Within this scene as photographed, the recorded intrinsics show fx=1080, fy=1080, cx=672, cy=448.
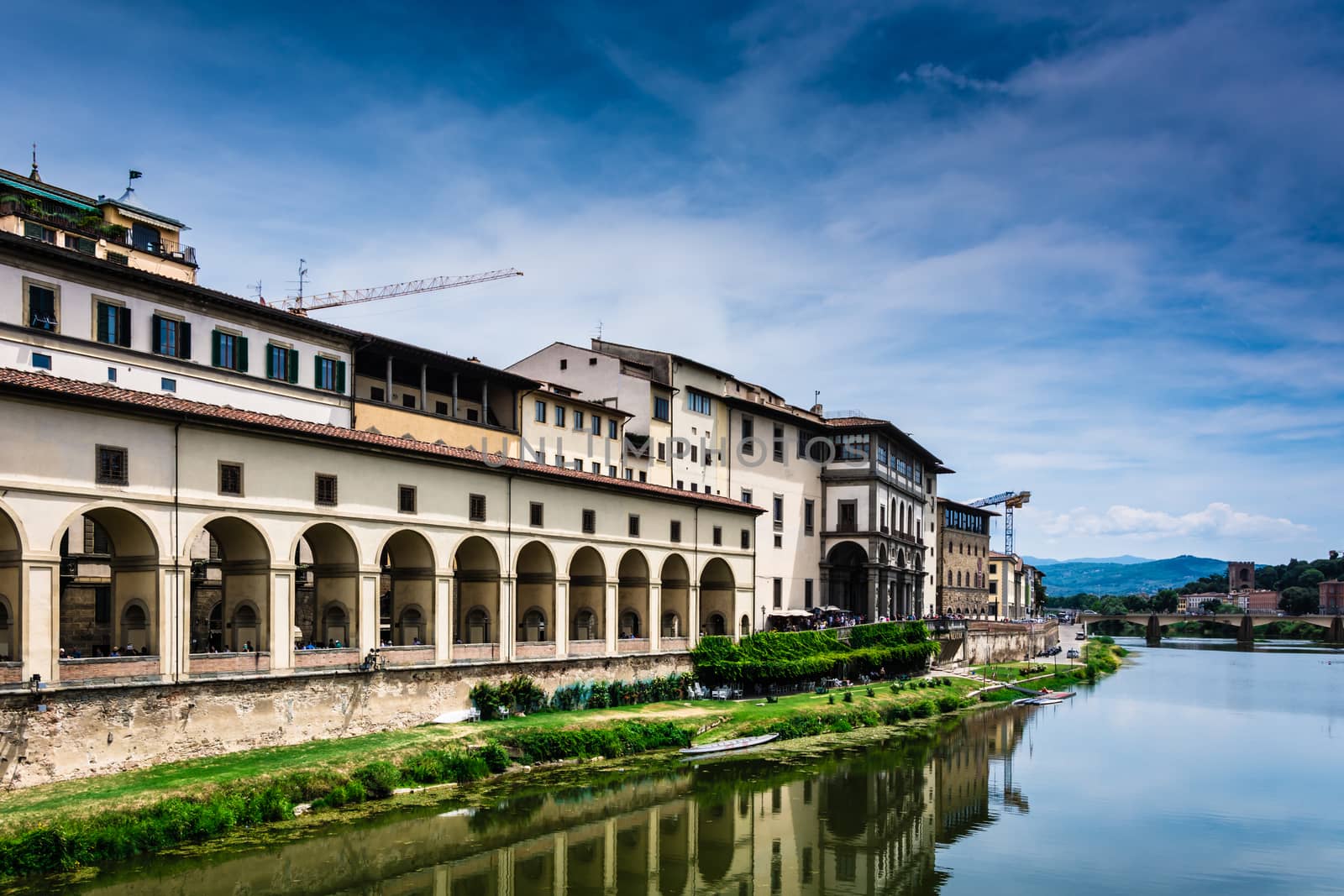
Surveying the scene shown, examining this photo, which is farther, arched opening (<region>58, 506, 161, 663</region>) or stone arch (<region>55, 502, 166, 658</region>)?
arched opening (<region>58, 506, 161, 663</region>)

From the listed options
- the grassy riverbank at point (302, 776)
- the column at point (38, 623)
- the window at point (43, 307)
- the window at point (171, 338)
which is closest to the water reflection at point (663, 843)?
the grassy riverbank at point (302, 776)

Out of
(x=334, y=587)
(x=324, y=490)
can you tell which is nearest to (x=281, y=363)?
(x=324, y=490)

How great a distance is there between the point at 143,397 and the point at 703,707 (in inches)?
1115

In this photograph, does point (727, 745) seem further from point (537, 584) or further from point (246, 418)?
point (246, 418)

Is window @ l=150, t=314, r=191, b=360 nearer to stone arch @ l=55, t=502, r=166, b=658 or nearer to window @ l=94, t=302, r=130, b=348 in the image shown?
window @ l=94, t=302, r=130, b=348

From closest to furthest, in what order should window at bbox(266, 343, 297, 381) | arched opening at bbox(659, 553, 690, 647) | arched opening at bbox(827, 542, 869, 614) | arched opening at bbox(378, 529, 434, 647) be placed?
arched opening at bbox(378, 529, 434, 647)
window at bbox(266, 343, 297, 381)
arched opening at bbox(659, 553, 690, 647)
arched opening at bbox(827, 542, 869, 614)

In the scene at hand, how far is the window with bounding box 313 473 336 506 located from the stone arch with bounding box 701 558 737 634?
87.2ft

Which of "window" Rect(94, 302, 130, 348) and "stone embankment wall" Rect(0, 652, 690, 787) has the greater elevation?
"window" Rect(94, 302, 130, 348)

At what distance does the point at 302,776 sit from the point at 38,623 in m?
8.28

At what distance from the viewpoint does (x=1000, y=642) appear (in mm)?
92875

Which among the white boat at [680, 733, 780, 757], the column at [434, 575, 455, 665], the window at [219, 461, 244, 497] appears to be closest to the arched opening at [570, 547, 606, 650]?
the white boat at [680, 733, 780, 757]

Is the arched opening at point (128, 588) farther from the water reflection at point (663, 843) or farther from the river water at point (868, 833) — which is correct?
the water reflection at point (663, 843)

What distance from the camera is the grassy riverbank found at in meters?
25.9

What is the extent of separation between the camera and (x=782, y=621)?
69375 millimetres
